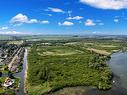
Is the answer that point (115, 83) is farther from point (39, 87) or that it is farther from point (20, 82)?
point (20, 82)

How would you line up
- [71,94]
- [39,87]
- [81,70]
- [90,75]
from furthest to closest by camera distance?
[81,70]
[90,75]
[39,87]
[71,94]

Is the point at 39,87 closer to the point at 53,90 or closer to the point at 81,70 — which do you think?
the point at 53,90

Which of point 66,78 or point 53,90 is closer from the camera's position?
point 53,90

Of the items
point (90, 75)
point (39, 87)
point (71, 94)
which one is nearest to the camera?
point (71, 94)

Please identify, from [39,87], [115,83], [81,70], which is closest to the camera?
A: [39,87]

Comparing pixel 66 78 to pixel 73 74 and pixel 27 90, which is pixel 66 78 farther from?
pixel 27 90

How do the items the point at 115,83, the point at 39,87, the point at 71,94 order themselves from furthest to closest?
the point at 115,83
the point at 39,87
the point at 71,94

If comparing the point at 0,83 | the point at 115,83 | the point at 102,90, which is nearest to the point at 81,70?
the point at 115,83

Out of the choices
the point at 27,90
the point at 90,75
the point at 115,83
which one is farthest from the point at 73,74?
the point at 27,90

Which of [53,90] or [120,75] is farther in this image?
[120,75]
